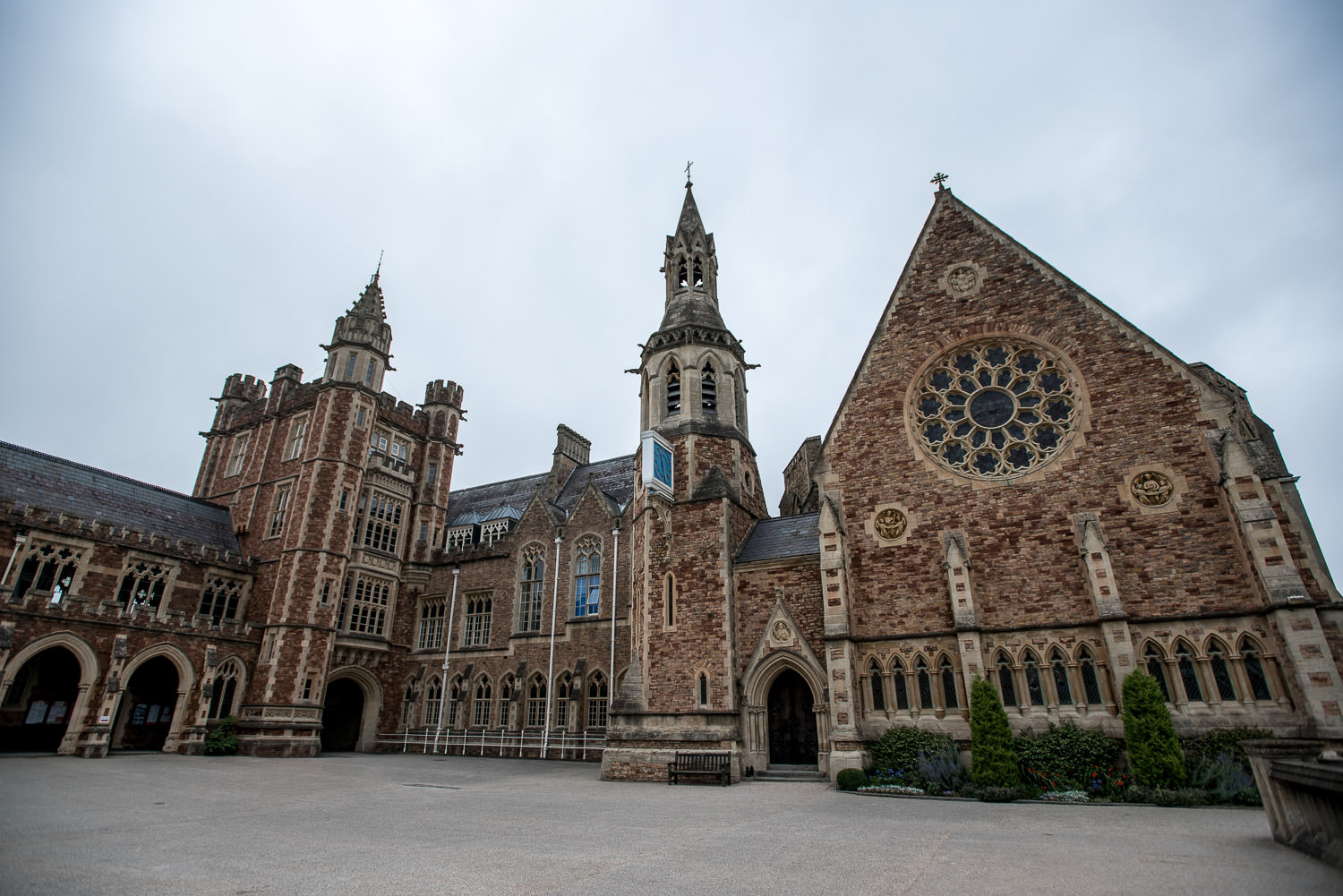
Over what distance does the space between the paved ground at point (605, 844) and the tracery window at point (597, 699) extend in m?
12.8

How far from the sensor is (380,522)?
110 feet

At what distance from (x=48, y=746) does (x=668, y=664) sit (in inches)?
946

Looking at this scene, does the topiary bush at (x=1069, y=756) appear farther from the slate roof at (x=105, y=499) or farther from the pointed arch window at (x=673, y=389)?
the slate roof at (x=105, y=499)

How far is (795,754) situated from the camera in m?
19.2

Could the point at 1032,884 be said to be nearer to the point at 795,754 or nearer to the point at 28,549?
the point at 795,754

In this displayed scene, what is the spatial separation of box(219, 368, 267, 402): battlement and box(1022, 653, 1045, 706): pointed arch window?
40.3 m

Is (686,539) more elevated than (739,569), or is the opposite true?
(686,539)

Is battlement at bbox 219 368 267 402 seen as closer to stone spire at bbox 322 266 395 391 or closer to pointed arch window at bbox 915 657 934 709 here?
stone spire at bbox 322 266 395 391

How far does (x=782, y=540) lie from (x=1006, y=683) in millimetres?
7437

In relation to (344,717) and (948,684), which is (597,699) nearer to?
(344,717)

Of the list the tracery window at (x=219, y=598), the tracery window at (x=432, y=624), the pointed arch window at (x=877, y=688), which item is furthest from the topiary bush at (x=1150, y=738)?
the tracery window at (x=219, y=598)

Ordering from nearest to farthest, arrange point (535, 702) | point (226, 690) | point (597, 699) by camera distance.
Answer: point (226, 690), point (597, 699), point (535, 702)

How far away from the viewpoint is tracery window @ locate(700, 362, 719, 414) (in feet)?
80.0

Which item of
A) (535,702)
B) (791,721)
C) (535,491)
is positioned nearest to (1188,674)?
(791,721)
